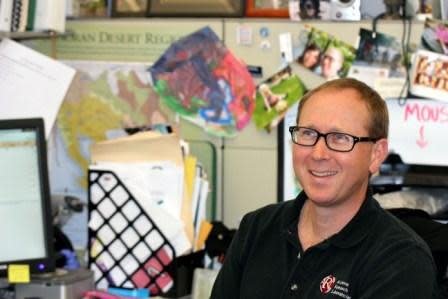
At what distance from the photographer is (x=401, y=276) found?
1452 millimetres

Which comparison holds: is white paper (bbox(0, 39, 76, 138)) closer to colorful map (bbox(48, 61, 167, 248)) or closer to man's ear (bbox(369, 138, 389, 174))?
colorful map (bbox(48, 61, 167, 248))

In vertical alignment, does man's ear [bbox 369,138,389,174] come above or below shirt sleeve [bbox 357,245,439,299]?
above

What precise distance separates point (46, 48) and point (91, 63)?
0.15 metres

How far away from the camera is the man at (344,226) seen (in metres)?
1.47

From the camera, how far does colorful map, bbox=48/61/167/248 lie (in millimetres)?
2332

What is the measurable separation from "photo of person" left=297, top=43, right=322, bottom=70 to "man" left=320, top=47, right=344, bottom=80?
2 cm

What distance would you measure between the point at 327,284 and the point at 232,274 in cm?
23

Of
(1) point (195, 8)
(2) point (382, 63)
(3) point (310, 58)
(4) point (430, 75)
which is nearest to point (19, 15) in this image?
(1) point (195, 8)

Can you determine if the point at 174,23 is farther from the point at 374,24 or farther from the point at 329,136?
the point at 329,136

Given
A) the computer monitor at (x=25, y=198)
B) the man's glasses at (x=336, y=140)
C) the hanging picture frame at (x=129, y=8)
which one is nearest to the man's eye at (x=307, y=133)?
the man's glasses at (x=336, y=140)

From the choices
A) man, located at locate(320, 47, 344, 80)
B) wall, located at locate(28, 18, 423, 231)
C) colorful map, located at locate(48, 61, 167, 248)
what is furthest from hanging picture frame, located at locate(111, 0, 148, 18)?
man, located at locate(320, 47, 344, 80)

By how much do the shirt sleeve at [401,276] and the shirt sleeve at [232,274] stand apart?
0.93 feet

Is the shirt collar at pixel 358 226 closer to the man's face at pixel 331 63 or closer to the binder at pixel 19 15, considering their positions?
the man's face at pixel 331 63

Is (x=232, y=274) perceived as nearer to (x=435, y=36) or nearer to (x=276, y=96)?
(x=276, y=96)
